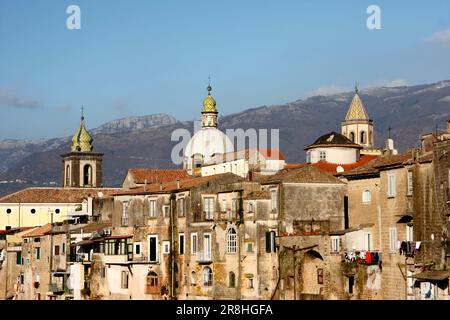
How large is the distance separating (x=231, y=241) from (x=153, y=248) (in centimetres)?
951

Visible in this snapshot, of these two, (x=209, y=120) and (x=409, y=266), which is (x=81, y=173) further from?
(x=409, y=266)

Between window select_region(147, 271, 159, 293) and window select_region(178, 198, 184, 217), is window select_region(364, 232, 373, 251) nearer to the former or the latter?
window select_region(178, 198, 184, 217)

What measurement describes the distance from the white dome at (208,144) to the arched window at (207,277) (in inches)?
1823

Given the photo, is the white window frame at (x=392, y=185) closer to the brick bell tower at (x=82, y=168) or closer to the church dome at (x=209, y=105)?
the church dome at (x=209, y=105)

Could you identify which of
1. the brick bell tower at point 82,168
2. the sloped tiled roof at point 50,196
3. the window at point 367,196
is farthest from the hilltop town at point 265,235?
the brick bell tower at point 82,168

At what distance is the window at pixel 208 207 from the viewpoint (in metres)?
81.1

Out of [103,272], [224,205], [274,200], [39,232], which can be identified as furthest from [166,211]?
[39,232]

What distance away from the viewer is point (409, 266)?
65.1m

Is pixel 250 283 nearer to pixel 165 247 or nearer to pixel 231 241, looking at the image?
pixel 231 241

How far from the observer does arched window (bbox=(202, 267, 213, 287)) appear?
79.6 metres

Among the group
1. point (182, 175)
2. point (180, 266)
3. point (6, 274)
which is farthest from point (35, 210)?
point (180, 266)

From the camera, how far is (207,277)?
79.8 metres

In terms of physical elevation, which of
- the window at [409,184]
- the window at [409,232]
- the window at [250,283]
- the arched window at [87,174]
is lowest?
the window at [250,283]
